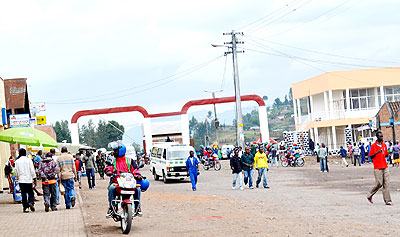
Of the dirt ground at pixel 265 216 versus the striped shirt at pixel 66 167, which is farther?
the striped shirt at pixel 66 167

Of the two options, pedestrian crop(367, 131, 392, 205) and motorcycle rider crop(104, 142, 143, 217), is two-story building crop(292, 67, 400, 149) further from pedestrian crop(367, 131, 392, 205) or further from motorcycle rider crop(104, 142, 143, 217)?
motorcycle rider crop(104, 142, 143, 217)

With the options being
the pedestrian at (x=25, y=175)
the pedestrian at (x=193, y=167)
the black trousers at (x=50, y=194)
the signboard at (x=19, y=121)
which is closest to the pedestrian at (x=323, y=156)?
the pedestrian at (x=193, y=167)

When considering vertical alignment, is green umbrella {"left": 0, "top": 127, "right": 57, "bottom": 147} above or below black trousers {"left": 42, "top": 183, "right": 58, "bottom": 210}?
above

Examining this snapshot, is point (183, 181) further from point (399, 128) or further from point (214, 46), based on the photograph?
point (399, 128)

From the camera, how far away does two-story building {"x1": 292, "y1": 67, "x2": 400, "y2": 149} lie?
199ft

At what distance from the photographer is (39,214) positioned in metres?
17.7

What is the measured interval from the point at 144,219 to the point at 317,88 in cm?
4967

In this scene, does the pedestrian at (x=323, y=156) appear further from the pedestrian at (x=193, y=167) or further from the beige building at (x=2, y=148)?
the beige building at (x=2, y=148)

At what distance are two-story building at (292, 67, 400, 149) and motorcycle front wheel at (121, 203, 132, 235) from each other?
48444 millimetres

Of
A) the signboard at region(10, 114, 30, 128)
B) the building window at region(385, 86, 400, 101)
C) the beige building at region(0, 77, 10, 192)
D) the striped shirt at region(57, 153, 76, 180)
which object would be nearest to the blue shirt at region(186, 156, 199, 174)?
the signboard at region(10, 114, 30, 128)

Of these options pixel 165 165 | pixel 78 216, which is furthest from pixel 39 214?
pixel 165 165

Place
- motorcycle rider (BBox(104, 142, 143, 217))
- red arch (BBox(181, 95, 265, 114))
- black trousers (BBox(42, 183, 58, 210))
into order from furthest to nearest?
red arch (BBox(181, 95, 265, 114))
black trousers (BBox(42, 183, 58, 210))
motorcycle rider (BBox(104, 142, 143, 217))

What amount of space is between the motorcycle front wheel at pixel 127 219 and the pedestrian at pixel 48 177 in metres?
5.90

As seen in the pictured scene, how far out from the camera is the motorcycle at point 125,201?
41.7ft
